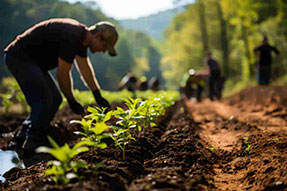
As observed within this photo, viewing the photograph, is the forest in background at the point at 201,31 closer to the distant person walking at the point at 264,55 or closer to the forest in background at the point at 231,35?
the forest in background at the point at 231,35

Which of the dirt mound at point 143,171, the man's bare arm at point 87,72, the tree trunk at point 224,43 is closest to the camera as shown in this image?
the dirt mound at point 143,171

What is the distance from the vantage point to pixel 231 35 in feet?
97.0

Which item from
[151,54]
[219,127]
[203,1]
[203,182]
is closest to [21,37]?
[203,182]

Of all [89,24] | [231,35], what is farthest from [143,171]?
[231,35]

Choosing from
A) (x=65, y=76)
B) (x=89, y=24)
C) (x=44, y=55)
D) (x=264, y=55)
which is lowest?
(x=264, y=55)

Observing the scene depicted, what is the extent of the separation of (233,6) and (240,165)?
1936 centimetres

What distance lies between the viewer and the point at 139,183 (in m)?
1.73

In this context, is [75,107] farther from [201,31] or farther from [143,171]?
[201,31]

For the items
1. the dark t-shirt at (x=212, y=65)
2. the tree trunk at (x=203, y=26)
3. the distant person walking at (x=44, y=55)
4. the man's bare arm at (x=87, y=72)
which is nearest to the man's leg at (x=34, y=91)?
the distant person walking at (x=44, y=55)

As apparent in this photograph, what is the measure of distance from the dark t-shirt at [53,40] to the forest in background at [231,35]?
13.3m

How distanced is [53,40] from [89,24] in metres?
13.4

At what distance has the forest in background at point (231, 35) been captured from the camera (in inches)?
706

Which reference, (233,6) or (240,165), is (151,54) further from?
(240,165)

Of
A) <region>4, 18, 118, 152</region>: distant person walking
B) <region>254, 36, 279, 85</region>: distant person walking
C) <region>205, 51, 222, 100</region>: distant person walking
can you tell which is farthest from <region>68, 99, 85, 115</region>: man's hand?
<region>205, 51, 222, 100</region>: distant person walking
